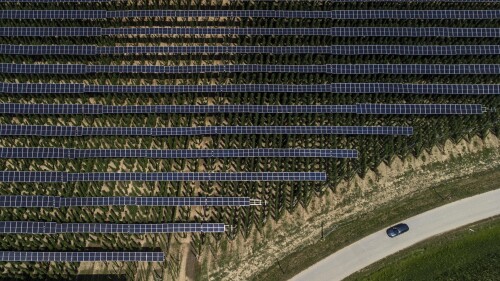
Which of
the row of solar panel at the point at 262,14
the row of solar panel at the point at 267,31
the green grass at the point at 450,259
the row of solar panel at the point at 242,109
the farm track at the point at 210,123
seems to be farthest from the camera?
the row of solar panel at the point at 262,14

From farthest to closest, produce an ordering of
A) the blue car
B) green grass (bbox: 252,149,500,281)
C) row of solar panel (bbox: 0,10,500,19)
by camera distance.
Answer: row of solar panel (bbox: 0,10,500,19), the blue car, green grass (bbox: 252,149,500,281)

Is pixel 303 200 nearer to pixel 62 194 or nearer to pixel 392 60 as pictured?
pixel 392 60

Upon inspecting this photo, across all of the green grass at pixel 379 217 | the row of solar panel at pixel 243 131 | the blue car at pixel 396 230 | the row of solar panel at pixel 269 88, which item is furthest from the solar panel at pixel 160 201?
the blue car at pixel 396 230

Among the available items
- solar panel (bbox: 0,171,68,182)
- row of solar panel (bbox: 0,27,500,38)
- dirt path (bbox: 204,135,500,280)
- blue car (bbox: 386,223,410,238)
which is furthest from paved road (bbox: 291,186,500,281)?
solar panel (bbox: 0,171,68,182)

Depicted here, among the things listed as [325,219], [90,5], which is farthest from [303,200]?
[90,5]

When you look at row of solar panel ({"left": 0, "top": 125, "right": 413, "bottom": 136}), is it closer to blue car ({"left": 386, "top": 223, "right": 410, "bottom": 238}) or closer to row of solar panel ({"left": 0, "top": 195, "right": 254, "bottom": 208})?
row of solar panel ({"left": 0, "top": 195, "right": 254, "bottom": 208})

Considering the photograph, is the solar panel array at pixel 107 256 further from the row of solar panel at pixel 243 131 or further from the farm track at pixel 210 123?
the row of solar panel at pixel 243 131
